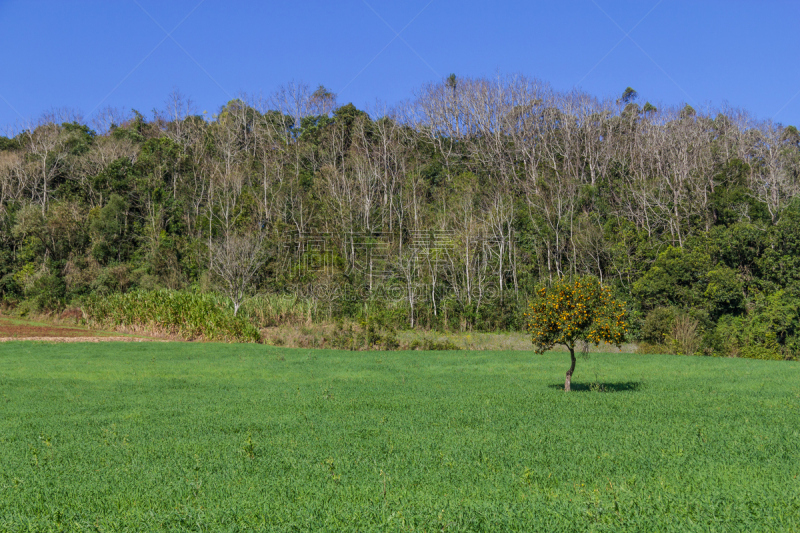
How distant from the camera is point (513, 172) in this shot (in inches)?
2295

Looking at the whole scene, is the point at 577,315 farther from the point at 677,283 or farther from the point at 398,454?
the point at 677,283

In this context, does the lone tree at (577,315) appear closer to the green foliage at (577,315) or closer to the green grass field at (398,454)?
the green foliage at (577,315)

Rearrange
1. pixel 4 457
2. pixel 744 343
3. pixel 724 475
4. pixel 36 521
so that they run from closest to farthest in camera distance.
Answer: pixel 36 521 < pixel 724 475 < pixel 4 457 < pixel 744 343

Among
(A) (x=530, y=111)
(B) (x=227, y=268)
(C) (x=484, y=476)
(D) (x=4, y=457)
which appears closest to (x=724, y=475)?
(C) (x=484, y=476)

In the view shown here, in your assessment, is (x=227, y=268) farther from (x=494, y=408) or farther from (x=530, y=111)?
(x=530, y=111)

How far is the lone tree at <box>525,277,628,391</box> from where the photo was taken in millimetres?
15156

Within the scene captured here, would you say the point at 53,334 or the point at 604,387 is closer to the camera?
the point at 604,387

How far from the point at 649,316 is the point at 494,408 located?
87.0 ft

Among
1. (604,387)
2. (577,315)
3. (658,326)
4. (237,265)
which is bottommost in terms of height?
(604,387)

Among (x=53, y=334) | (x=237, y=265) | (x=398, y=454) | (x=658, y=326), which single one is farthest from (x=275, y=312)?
(x=398, y=454)

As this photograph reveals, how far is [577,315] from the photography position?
15.1 m

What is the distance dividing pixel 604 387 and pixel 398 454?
9967 mm

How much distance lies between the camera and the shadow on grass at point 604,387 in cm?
1653

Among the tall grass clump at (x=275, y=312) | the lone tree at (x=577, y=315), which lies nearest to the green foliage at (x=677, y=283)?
the tall grass clump at (x=275, y=312)
